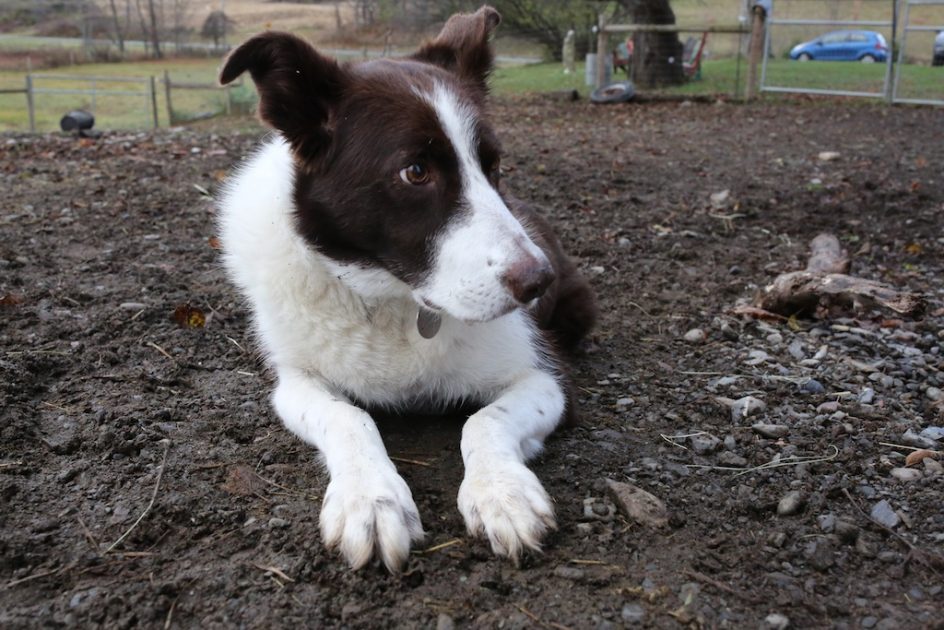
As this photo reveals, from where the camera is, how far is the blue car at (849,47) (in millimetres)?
19570

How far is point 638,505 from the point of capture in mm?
2285

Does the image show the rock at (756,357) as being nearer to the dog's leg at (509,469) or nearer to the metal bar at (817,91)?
the dog's leg at (509,469)

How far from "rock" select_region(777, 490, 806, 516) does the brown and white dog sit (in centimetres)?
69

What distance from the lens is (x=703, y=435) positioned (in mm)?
2859

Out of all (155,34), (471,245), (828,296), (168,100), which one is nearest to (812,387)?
(828,296)

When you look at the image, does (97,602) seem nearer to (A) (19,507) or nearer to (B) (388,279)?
(A) (19,507)

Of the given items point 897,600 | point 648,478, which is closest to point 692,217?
point 648,478

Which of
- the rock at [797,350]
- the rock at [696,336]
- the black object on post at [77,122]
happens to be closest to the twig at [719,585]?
the rock at [797,350]

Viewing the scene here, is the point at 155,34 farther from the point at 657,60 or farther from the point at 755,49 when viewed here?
the point at 755,49

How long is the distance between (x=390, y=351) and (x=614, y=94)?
1234 cm

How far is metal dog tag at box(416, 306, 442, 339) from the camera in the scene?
8.99 feet

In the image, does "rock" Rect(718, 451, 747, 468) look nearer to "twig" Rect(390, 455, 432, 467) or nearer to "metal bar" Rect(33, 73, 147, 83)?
"twig" Rect(390, 455, 432, 467)

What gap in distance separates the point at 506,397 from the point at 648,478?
545 millimetres

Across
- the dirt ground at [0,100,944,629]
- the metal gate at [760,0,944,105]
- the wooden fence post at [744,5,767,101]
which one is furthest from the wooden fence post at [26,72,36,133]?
the metal gate at [760,0,944,105]
